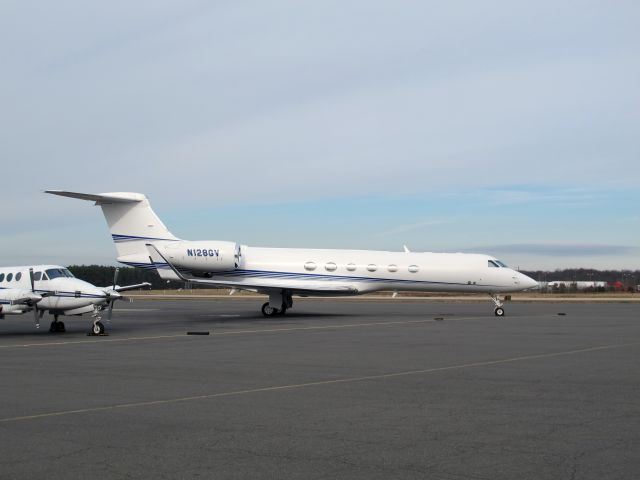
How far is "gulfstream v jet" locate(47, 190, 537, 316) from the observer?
36000mm

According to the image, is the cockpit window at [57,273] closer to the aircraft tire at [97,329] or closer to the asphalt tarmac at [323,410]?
the aircraft tire at [97,329]

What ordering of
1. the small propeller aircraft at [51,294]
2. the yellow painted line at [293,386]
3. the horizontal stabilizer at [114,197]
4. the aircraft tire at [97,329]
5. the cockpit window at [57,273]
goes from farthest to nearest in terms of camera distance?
the horizontal stabilizer at [114,197] → the cockpit window at [57,273] → the small propeller aircraft at [51,294] → the aircraft tire at [97,329] → the yellow painted line at [293,386]

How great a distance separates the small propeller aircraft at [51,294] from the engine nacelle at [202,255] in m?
9.87

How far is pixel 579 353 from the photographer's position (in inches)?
671

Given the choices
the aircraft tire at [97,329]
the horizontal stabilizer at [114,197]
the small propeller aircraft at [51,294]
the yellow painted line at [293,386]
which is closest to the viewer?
the yellow painted line at [293,386]

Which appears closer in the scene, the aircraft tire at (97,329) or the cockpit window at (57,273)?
the aircraft tire at (97,329)

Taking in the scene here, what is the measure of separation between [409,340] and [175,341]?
655cm

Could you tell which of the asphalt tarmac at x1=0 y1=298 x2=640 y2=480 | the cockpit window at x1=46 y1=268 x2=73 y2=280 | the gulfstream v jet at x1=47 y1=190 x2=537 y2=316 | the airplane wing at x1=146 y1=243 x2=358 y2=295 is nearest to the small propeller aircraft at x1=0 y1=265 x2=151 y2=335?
the cockpit window at x1=46 y1=268 x2=73 y2=280

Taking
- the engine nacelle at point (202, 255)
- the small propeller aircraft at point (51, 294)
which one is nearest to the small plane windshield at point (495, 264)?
the engine nacelle at point (202, 255)

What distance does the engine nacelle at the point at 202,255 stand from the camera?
35.5 m

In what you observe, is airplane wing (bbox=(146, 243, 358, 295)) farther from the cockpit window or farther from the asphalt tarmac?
the asphalt tarmac

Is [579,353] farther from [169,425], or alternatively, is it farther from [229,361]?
[169,425]

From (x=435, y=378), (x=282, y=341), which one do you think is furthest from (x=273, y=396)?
(x=282, y=341)

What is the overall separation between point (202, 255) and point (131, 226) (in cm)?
393
